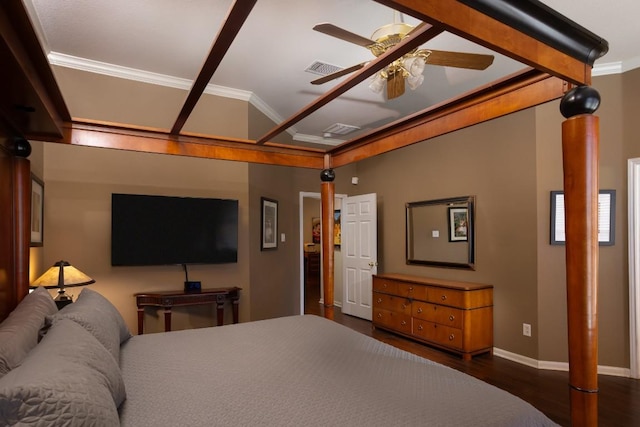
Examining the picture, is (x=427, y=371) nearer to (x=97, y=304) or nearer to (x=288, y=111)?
(x=97, y=304)

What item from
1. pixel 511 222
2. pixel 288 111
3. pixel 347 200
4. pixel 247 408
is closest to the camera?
pixel 247 408

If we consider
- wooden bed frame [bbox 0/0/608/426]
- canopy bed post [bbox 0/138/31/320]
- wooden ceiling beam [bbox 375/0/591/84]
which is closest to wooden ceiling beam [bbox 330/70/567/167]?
wooden bed frame [bbox 0/0/608/426]

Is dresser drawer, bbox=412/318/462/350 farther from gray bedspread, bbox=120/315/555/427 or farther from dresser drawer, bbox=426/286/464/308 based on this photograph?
gray bedspread, bbox=120/315/555/427

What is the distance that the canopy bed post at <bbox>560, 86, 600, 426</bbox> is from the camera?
140 centimetres

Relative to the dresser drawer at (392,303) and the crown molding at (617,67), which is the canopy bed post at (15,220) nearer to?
the dresser drawer at (392,303)

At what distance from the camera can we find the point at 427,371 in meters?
1.68

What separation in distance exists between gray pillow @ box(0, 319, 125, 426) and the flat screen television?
2.31 meters

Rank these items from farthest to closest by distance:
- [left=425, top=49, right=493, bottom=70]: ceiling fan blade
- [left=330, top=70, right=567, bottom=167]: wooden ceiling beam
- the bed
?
1. [left=425, top=49, right=493, bottom=70]: ceiling fan blade
2. [left=330, top=70, right=567, bottom=167]: wooden ceiling beam
3. the bed

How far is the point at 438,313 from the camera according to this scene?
4.22 meters

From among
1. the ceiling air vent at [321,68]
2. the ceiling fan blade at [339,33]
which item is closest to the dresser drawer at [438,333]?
the ceiling air vent at [321,68]

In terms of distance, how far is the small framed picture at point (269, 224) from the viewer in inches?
184

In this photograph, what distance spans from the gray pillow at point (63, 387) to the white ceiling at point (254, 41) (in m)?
2.32


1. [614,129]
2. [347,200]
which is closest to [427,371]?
[614,129]

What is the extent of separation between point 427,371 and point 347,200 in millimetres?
4706
